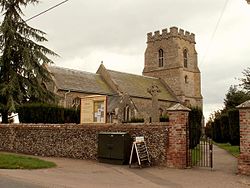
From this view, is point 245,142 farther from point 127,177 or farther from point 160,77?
point 160,77

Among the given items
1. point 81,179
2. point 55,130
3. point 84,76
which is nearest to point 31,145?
point 55,130

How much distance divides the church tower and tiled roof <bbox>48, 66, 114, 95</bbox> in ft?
57.5

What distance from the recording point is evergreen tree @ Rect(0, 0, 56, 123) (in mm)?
25312

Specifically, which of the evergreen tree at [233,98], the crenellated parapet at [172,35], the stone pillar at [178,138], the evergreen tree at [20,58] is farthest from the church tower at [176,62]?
the stone pillar at [178,138]

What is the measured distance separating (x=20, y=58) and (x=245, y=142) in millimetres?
19000

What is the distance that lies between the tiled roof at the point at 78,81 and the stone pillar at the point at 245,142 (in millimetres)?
29627

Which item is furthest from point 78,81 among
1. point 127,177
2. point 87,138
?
point 127,177

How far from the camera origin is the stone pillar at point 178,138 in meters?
13.2

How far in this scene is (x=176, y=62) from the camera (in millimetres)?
62594

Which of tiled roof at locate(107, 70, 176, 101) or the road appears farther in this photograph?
tiled roof at locate(107, 70, 176, 101)

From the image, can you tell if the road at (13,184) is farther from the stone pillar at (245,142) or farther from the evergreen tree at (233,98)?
the evergreen tree at (233,98)

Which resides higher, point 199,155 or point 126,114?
point 126,114

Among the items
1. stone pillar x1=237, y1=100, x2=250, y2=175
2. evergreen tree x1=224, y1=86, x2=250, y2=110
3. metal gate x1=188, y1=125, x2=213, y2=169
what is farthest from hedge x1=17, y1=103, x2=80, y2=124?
evergreen tree x1=224, y1=86, x2=250, y2=110

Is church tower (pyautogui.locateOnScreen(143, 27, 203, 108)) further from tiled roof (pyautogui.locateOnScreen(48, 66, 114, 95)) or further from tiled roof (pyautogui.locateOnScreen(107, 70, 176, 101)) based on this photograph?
tiled roof (pyautogui.locateOnScreen(48, 66, 114, 95))
